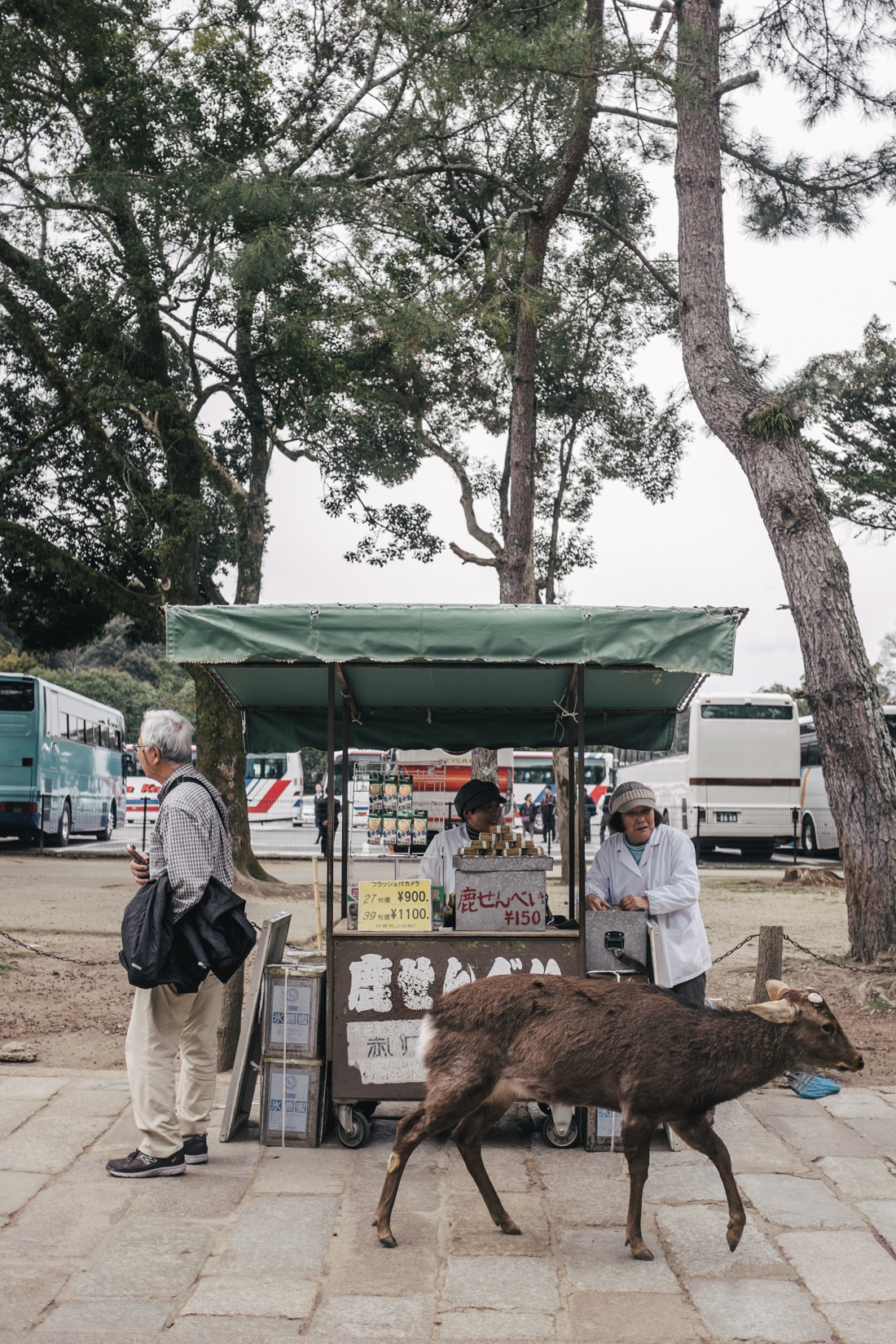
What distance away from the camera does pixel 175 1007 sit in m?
4.68

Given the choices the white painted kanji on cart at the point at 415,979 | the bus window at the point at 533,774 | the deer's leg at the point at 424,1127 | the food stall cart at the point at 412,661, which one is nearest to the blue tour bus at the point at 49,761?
the bus window at the point at 533,774

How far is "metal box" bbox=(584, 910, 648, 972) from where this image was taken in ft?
17.2

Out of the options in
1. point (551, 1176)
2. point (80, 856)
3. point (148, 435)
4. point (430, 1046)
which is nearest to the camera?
point (430, 1046)

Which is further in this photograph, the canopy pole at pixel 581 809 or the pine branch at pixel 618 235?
the pine branch at pixel 618 235

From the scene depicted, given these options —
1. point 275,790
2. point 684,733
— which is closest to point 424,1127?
point 684,733

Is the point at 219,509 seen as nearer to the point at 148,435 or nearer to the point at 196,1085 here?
the point at 148,435

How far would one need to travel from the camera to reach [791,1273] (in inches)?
148

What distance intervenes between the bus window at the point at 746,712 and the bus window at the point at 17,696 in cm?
1414

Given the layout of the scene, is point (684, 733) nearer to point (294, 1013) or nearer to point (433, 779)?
point (433, 779)

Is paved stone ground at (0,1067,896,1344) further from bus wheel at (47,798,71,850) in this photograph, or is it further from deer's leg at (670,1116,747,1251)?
bus wheel at (47,798,71,850)

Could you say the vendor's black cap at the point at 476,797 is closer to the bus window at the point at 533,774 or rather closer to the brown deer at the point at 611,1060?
the brown deer at the point at 611,1060

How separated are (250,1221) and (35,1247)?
28.4 inches

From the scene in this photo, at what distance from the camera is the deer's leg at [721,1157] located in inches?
153

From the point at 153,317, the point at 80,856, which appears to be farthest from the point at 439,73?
the point at 80,856
